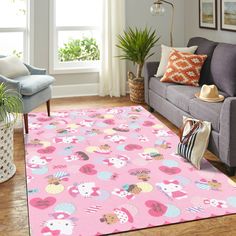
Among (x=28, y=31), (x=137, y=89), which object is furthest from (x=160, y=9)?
(x=28, y=31)

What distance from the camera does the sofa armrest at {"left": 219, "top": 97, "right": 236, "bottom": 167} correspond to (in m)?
2.57

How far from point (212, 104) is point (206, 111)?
0.09m

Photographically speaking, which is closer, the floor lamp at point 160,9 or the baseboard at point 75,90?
the floor lamp at point 160,9

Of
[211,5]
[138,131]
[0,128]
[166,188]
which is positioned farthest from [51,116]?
[211,5]

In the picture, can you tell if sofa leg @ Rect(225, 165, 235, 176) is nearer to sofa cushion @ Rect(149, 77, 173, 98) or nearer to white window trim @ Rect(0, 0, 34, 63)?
sofa cushion @ Rect(149, 77, 173, 98)

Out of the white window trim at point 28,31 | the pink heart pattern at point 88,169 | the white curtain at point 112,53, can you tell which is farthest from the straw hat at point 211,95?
the white window trim at point 28,31

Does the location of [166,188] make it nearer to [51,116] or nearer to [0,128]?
[0,128]

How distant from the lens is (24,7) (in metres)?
4.84

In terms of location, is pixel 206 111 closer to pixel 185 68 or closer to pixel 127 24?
pixel 185 68

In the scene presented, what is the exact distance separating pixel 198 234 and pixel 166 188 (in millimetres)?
535

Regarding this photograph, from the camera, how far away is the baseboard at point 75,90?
5.19 metres

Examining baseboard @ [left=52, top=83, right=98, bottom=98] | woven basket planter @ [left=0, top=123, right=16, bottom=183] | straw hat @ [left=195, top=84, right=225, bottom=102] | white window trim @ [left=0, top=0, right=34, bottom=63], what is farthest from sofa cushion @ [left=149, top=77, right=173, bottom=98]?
woven basket planter @ [left=0, top=123, right=16, bottom=183]

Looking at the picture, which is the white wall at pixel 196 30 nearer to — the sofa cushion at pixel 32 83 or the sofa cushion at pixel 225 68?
the sofa cushion at pixel 225 68

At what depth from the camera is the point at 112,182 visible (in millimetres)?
2574
